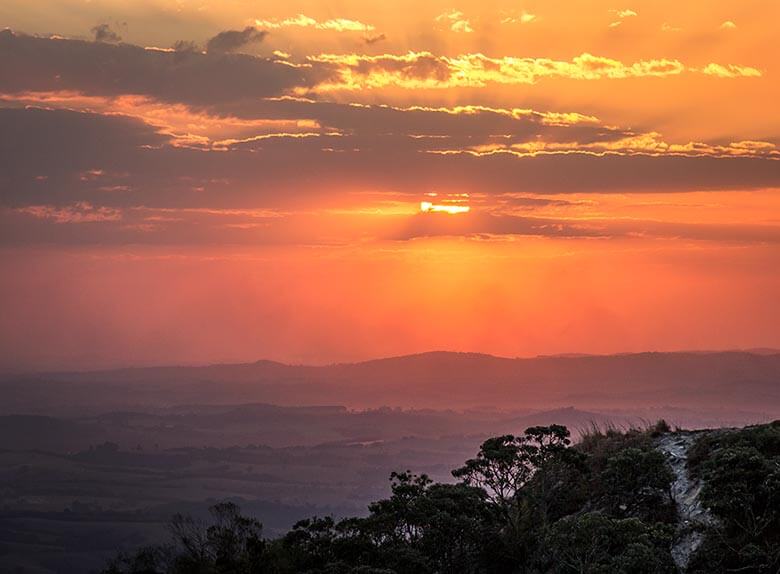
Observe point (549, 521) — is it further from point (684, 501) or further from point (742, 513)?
point (742, 513)

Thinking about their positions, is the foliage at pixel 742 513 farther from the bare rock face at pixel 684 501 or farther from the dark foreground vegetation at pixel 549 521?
the bare rock face at pixel 684 501

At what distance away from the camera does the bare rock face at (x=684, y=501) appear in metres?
43.7

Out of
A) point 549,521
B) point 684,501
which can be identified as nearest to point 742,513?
point 684,501

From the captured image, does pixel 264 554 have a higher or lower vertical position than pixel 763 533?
lower

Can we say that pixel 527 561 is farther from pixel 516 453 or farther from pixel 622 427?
pixel 622 427

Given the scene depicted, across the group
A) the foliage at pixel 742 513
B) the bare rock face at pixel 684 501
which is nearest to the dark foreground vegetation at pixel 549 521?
the foliage at pixel 742 513

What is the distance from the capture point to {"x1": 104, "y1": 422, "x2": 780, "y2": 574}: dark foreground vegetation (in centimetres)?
4044

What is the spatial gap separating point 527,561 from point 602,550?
8239mm

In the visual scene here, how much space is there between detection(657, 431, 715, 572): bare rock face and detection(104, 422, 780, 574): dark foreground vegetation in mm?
445

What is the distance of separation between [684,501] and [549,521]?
7391 mm

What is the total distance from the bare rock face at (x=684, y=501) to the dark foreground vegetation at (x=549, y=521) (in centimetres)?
45

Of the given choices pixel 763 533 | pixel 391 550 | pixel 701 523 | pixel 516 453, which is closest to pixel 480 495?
pixel 516 453

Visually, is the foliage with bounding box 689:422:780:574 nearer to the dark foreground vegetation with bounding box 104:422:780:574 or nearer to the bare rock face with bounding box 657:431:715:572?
the dark foreground vegetation with bounding box 104:422:780:574

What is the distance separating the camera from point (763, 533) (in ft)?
135
